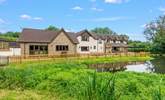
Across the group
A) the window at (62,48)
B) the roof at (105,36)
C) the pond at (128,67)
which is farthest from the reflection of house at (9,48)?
the roof at (105,36)

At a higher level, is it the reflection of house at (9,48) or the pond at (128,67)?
the reflection of house at (9,48)

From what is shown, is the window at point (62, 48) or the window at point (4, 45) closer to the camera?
the window at point (4, 45)

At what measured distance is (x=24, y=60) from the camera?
3569 cm

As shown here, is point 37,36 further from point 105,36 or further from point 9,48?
point 105,36

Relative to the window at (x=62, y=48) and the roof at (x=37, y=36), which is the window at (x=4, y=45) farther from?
the window at (x=62, y=48)

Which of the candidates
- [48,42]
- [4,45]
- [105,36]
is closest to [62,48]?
[48,42]

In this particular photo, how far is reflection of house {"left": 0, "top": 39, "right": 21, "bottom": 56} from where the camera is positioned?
148 ft

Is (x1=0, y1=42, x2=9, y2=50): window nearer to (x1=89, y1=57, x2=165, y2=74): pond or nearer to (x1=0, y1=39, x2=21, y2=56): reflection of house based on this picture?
(x1=0, y1=39, x2=21, y2=56): reflection of house

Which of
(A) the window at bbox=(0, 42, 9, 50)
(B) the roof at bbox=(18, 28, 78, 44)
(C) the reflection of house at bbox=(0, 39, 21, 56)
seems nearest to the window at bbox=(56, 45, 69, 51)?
(B) the roof at bbox=(18, 28, 78, 44)

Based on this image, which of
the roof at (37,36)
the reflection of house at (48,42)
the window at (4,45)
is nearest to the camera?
the window at (4,45)

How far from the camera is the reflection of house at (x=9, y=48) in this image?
45.2 metres

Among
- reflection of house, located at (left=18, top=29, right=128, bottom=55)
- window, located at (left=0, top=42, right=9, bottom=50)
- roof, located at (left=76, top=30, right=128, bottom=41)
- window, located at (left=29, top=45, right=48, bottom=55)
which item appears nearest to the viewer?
window, located at (left=0, top=42, right=9, bottom=50)

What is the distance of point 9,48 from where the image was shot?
46.9 meters

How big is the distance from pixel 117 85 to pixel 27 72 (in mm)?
6044
